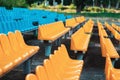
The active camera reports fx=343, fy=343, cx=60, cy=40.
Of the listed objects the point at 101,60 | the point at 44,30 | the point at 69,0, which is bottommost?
the point at 69,0

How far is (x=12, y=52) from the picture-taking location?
5.98 meters

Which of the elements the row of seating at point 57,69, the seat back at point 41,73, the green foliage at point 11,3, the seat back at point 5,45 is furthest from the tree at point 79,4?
the seat back at point 41,73

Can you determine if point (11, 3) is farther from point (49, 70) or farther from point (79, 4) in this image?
point (79, 4)

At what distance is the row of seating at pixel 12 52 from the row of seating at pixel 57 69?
65 centimetres

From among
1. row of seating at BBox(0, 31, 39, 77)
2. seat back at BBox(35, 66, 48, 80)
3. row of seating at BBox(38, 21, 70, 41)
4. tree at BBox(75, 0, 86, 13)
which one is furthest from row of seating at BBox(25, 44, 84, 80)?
tree at BBox(75, 0, 86, 13)

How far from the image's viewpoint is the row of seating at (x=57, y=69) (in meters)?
3.44

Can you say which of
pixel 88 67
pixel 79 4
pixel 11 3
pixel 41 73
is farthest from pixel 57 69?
pixel 79 4

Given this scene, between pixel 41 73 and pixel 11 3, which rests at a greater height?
pixel 41 73

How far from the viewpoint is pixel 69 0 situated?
74125mm

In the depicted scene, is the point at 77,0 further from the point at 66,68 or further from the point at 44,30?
the point at 66,68

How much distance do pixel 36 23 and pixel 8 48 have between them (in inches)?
292

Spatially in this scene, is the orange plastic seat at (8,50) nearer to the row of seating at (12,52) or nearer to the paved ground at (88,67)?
the row of seating at (12,52)

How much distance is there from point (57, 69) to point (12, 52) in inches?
63.3

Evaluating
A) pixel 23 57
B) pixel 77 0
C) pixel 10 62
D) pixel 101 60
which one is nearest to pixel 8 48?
pixel 23 57
